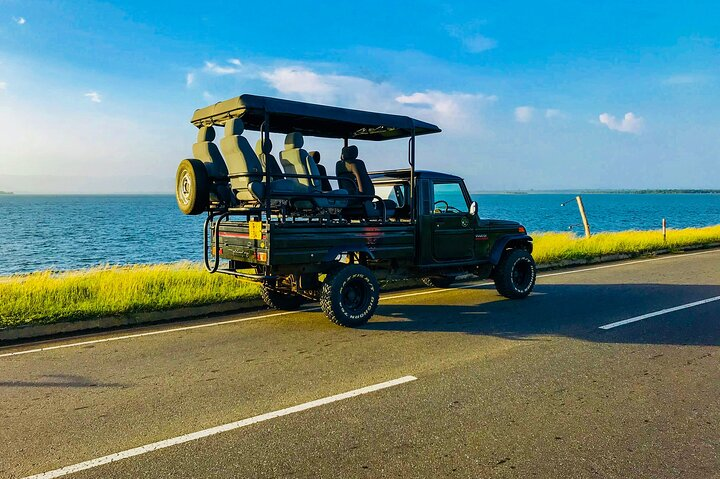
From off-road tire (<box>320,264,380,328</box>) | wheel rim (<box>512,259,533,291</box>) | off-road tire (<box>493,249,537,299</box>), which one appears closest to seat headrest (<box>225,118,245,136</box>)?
off-road tire (<box>320,264,380,328</box>)

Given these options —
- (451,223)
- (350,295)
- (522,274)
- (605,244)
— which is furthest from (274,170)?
(605,244)

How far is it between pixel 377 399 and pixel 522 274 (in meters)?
6.18

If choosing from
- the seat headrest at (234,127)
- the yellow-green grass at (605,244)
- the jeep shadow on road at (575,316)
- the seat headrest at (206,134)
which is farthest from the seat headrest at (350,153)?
the yellow-green grass at (605,244)

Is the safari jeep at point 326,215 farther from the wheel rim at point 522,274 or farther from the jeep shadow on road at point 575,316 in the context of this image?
the jeep shadow on road at point 575,316

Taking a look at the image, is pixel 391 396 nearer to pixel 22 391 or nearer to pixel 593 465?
pixel 593 465

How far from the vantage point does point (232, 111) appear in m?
7.44

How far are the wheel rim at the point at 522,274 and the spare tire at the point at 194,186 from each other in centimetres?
556

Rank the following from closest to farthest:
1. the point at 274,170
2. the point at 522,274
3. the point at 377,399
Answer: the point at 377,399 < the point at 274,170 < the point at 522,274

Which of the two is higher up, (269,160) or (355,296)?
(269,160)

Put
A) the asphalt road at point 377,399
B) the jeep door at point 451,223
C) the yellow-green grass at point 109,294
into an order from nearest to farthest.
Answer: the asphalt road at point 377,399 → the yellow-green grass at point 109,294 → the jeep door at point 451,223

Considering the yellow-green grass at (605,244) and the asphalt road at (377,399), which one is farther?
the yellow-green grass at (605,244)

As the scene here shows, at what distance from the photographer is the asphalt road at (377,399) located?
362 cm

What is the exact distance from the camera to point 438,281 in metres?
10.9

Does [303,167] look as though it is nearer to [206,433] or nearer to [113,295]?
[113,295]
